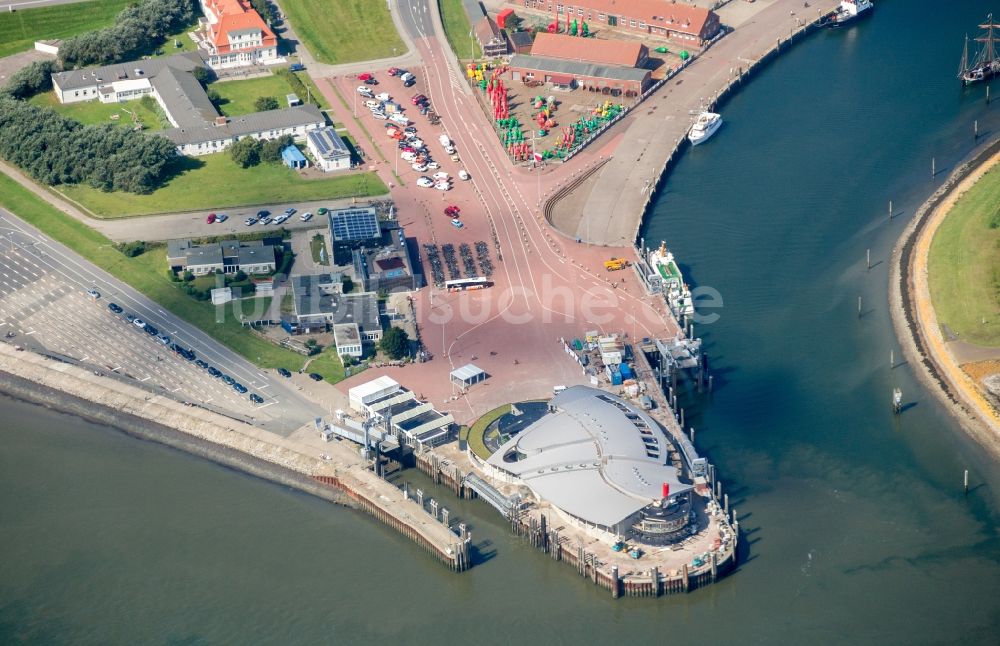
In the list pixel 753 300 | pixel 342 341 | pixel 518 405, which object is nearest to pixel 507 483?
pixel 518 405

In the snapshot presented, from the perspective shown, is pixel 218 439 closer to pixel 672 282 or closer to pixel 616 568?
pixel 616 568

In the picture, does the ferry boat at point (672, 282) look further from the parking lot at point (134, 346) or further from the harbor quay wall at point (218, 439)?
the parking lot at point (134, 346)

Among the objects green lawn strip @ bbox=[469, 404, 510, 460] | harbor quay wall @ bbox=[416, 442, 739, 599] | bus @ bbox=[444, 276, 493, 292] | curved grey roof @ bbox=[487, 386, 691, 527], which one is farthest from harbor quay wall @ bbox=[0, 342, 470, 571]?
bus @ bbox=[444, 276, 493, 292]

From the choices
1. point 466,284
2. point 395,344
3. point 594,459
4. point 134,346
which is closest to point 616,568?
point 594,459

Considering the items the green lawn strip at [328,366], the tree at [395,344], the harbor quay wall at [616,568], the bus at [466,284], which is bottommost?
the harbor quay wall at [616,568]

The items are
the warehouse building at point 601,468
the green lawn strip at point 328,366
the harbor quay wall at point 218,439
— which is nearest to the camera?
the warehouse building at point 601,468

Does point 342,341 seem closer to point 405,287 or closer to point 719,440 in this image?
point 405,287

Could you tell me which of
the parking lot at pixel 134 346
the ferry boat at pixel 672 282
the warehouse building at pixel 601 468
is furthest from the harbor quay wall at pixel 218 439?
the ferry boat at pixel 672 282
